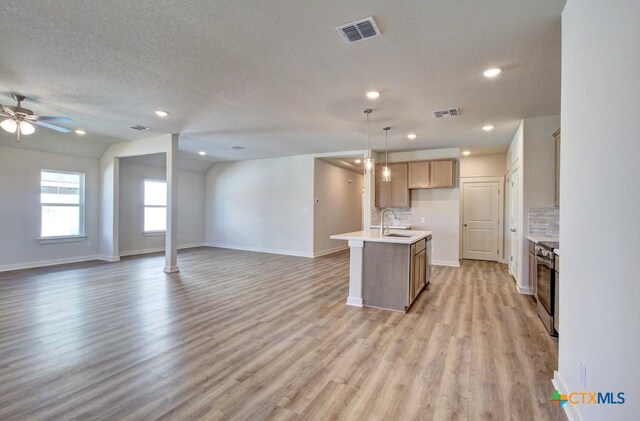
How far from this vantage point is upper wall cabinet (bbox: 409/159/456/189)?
630 cm

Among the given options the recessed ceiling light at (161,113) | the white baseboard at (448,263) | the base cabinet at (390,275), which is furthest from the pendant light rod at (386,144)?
the recessed ceiling light at (161,113)

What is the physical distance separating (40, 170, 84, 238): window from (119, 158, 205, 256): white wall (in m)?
0.82

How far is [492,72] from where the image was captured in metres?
2.91

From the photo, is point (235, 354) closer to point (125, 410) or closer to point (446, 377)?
point (125, 410)

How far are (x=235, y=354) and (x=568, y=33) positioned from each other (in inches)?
135

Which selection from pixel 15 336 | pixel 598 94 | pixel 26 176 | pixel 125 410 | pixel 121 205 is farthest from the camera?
pixel 121 205

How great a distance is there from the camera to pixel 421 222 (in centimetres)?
689

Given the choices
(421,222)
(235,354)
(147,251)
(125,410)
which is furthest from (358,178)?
(125,410)

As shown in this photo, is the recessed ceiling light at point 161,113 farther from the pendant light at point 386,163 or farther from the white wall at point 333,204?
the white wall at point 333,204

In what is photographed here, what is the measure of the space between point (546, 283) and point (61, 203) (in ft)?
29.0

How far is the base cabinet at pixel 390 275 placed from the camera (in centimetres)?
364

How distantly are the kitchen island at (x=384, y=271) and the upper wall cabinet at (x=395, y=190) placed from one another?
9.30 ft

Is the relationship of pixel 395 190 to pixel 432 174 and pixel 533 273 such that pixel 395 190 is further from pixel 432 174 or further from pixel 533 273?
pixel 533 273

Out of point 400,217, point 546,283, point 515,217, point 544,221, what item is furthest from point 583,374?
point 400,217
